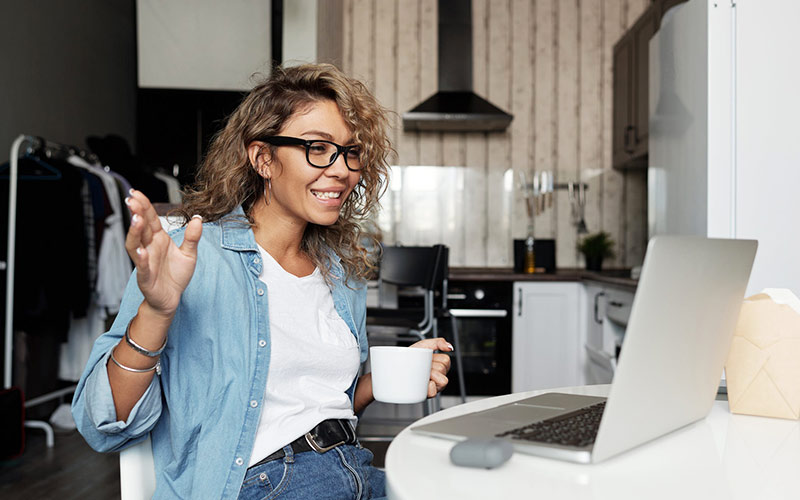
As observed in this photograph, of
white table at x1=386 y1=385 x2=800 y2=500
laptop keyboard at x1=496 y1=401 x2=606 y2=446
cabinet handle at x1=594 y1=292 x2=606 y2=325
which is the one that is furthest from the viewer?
cabinet handle at x1=594 y1=292 x2=606 y2=325

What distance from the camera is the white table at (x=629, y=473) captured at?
2.03 ft

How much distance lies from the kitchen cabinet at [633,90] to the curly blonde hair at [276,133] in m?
2.63

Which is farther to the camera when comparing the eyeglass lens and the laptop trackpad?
the eyeglass lens

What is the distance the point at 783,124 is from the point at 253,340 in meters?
1.13

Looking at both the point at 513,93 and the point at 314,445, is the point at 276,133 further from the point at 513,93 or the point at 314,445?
the point at 513,93

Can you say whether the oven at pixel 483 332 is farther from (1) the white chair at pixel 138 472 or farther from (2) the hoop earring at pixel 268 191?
(1) the white chair at pixel 138 472

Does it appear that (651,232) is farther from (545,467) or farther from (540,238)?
(545,467)

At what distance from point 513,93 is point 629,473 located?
4.11 m

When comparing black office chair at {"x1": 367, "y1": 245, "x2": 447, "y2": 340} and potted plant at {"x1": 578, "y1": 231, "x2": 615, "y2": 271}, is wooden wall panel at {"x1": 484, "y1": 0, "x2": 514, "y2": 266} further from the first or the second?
black office chair at {"x1": 367, "y1": 245, "x2": 447, "y2": 340}

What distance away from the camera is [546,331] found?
3893 mm

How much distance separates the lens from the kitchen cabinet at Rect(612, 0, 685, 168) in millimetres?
3744

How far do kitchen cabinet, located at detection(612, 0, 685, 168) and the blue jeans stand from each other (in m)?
3.02

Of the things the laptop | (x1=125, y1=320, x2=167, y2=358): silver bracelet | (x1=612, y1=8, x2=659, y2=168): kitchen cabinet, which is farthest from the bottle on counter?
(x1=125, y1=320, x2=167, y2=358): silver bracelet

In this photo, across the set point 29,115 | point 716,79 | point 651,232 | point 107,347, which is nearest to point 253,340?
point 107,347
